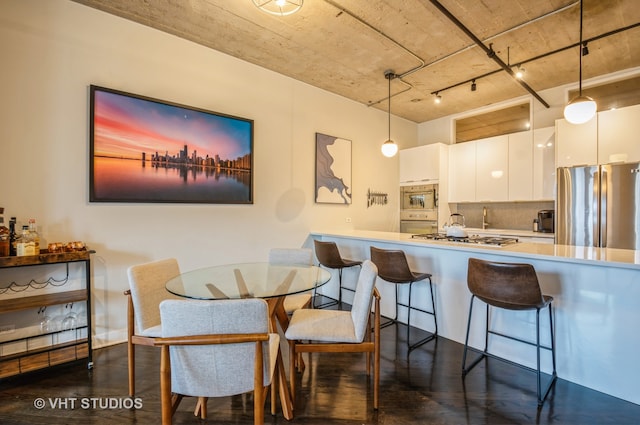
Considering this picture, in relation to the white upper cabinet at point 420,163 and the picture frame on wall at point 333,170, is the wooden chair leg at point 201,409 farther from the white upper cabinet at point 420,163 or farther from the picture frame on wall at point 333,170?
the white upper cabinet at point 420,163

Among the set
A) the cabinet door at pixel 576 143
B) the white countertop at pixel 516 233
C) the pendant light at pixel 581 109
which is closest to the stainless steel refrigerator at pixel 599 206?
the cabinet door at pixel 576 143

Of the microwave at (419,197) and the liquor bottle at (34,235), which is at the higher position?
the microwave at (419,197)

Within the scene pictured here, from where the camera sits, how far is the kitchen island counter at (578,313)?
6.22 feet

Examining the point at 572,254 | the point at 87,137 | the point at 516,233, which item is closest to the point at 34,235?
the point at 87,137

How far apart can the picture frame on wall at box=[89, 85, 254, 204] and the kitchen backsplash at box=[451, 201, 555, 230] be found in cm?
406

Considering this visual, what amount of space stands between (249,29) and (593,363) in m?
3.97

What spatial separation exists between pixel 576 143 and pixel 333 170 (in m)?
3.14

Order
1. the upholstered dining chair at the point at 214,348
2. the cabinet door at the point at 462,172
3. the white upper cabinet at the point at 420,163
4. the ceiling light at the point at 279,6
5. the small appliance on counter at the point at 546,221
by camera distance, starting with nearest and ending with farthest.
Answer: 1. the upholstered dining chair at the point at 214,348
2. the ceiling light at the point at 279,6
3. the small appliance on counter at the point at 546,221
4. the cabinet door at the point at 462,172
5. the white upper cabinet at the point at 420,163

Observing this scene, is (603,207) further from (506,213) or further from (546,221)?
(506,213)

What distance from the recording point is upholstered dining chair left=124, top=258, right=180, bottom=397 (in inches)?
74.8

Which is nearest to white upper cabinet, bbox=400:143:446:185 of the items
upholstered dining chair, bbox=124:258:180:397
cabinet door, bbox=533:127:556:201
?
cabinet door, bbox=533:127:556:201

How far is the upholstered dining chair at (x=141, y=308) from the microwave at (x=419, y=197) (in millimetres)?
4378

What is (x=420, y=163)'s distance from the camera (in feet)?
17.3

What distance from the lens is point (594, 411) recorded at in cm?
180
